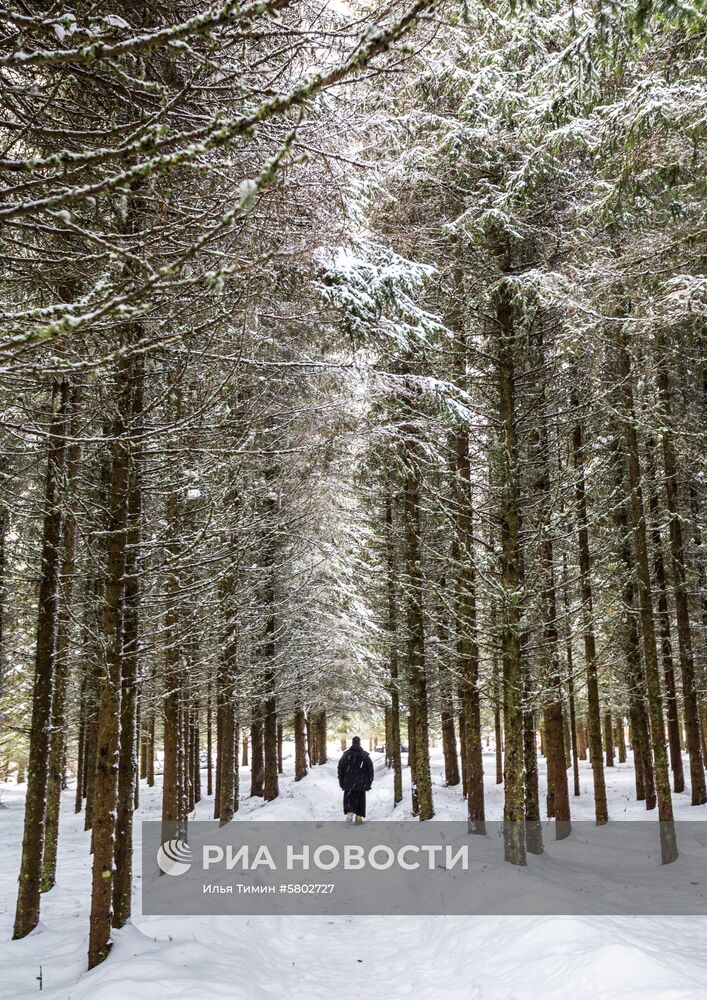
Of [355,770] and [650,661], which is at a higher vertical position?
[650,661]

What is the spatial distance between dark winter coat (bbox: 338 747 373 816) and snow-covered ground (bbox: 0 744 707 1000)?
5249 mm

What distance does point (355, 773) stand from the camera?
13766mm

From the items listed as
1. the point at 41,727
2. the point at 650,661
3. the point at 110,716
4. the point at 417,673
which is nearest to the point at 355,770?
the point at 417,673

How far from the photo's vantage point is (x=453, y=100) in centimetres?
974

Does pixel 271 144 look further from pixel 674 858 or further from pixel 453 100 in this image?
pixel 674 858

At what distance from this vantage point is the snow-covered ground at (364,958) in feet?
16.1

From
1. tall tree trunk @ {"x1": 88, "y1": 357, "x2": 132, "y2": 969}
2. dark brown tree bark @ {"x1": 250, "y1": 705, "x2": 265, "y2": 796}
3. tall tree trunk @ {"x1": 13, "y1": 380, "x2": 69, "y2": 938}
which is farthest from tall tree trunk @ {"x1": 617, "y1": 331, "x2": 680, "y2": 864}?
dark brown tree bark @ {"x1": 250, "y1": 705, "x2": 265, "y2": 796}

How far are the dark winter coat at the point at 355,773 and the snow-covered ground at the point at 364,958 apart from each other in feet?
17.2

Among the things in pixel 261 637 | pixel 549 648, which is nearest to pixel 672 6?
pixel 549 648

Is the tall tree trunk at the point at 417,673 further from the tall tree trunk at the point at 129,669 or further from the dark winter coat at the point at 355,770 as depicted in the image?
the tall tree trunk at the point at 129,669

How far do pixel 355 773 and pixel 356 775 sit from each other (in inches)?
2.3

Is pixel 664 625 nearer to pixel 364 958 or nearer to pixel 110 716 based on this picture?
pixel 364 958

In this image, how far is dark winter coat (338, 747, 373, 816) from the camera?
13.7 meters

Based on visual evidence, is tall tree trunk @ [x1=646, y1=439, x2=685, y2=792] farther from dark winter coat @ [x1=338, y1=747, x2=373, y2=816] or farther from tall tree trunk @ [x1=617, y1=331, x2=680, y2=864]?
dark winter coat @ [x1=338, y1=747, x2=373, y2=816]
